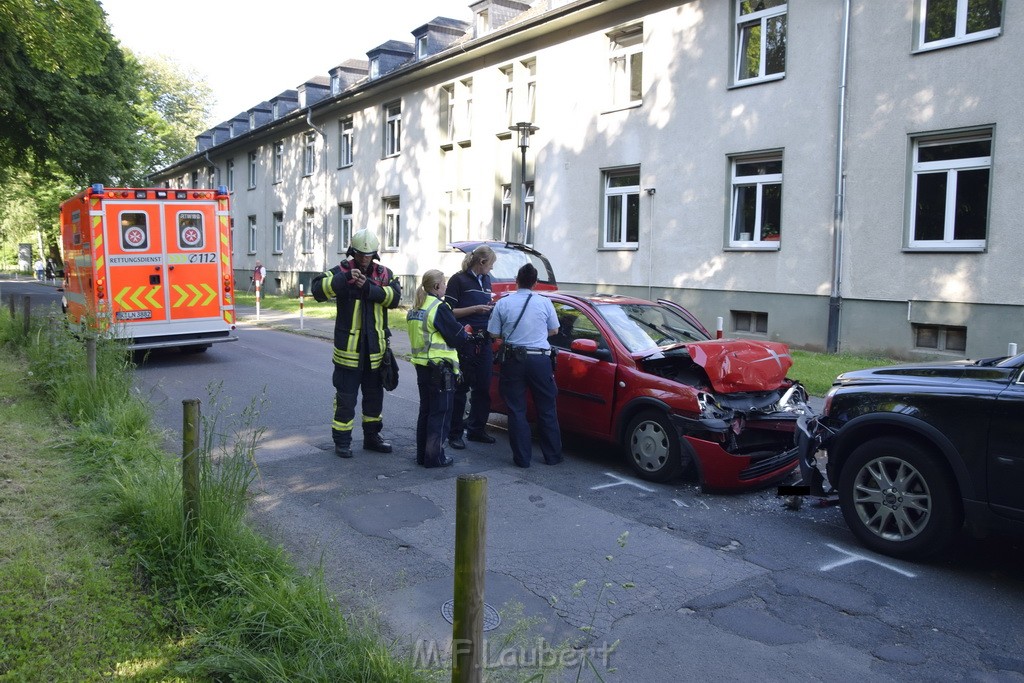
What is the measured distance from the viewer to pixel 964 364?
220 inches

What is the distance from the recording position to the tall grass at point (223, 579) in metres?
3.29

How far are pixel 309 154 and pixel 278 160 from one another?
3810 millimetres

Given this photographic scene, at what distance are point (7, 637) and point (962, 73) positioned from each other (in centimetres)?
1437

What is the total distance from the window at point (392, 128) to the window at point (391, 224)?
170cm

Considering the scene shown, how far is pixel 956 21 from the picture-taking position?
13.2m

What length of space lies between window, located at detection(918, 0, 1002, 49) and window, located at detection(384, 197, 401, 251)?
741 inches

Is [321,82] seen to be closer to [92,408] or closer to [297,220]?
[297,220]

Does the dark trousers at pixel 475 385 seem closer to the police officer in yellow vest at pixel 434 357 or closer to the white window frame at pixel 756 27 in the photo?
the police officer in yellow vest at pixel 434 357

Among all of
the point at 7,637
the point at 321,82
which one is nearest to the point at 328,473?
the point at 7,637

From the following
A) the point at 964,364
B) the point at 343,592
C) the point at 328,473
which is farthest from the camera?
the point at 328,473

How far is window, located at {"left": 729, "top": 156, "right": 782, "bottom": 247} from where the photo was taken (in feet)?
52.5

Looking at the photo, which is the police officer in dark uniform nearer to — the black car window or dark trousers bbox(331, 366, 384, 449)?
the black car window

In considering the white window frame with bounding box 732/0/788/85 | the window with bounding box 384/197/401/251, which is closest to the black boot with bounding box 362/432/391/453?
the white window frame with bounding box 732/0/788/85

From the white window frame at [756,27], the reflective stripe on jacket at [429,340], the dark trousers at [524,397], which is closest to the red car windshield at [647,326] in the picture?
the dark trousers at [524,397]
